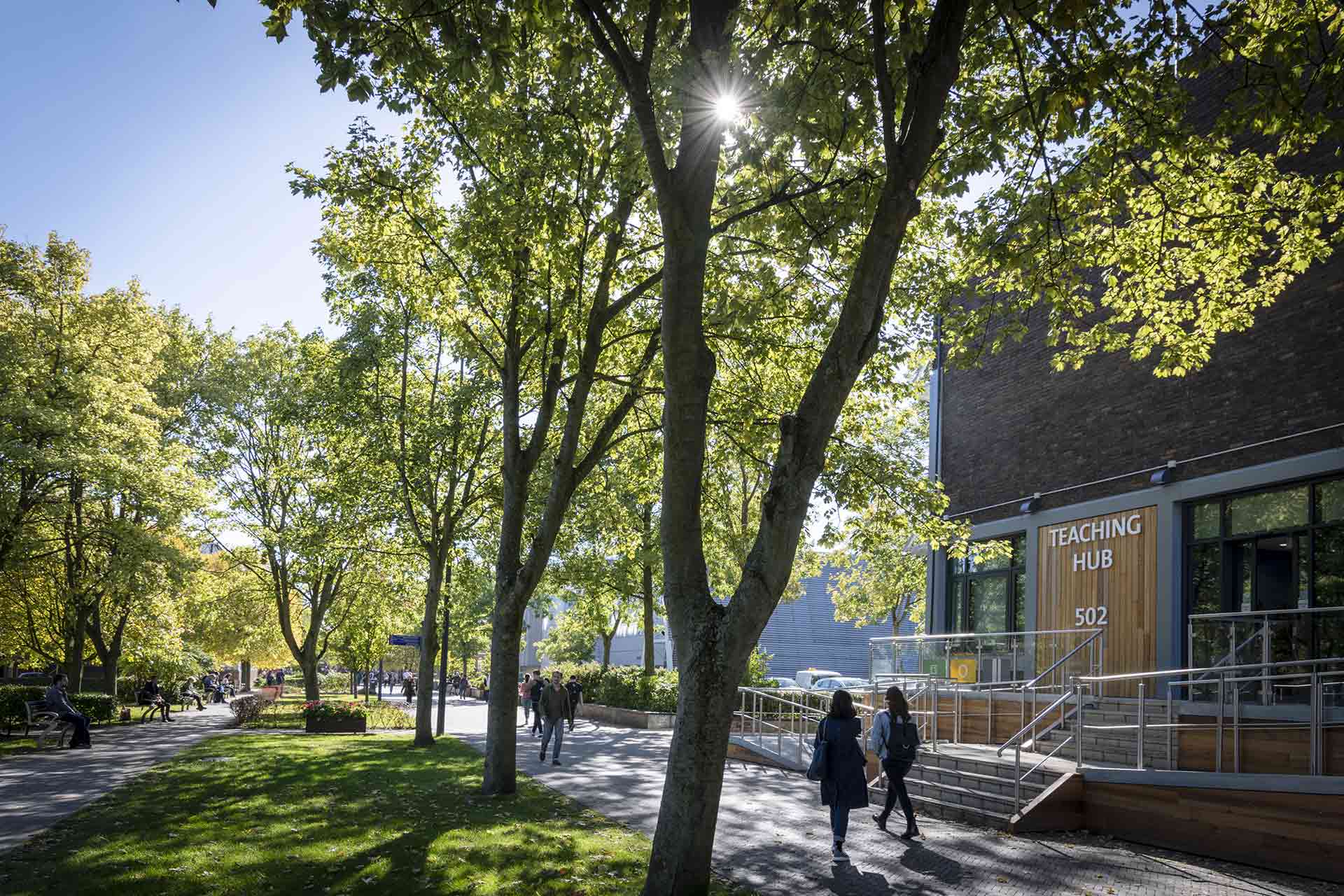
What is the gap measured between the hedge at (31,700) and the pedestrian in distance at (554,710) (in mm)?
10226

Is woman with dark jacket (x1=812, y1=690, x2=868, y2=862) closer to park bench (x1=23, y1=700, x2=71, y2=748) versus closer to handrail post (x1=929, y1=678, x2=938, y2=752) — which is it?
handrail post (x1=929, y1=678, x2=938, y2=752)

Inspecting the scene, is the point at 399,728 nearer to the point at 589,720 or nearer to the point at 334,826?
the point at 589,720

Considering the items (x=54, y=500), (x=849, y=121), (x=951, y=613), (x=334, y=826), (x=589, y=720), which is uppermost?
(x=849, y=121)

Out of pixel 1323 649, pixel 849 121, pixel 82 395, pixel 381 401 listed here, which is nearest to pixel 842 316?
pixel 849 121

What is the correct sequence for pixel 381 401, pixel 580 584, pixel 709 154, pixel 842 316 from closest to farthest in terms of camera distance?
pixel 842 316, pixel 709 154, pixel 381 401, pixel 580 584

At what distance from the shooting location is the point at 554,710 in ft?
58.6

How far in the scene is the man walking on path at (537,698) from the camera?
2043 centimetres

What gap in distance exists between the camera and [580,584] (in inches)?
1242

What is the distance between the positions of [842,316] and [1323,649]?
32.9 feet

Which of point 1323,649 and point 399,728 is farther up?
point 1323,649

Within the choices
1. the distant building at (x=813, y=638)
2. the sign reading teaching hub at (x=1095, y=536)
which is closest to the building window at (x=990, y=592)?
the sign reading teaching hub at (x=1095, y=536)

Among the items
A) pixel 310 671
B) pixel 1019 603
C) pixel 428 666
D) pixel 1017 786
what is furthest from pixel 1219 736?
pixel 310 671

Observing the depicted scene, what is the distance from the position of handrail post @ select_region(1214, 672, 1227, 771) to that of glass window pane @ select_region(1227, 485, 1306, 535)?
14.9 feet

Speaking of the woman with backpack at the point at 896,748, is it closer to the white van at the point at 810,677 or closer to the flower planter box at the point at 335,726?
the flower planter box at the point at 335,726
